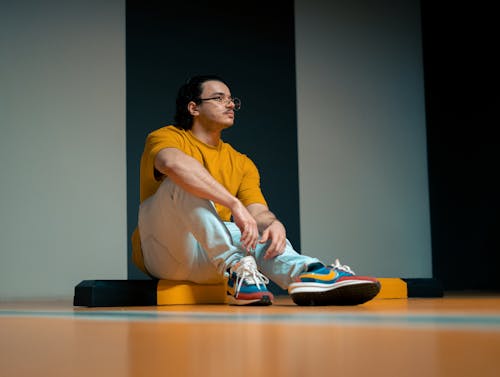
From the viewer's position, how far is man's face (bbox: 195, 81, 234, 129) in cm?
281

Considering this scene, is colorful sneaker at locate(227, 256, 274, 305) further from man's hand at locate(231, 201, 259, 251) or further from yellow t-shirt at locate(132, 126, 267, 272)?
yellow t-shirt at locate(132, 126, 267, 272)

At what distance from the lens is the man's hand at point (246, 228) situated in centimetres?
227

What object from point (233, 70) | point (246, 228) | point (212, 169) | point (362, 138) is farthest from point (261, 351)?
point (362, 138)

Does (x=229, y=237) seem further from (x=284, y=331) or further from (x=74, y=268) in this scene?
(x=74, y=268)

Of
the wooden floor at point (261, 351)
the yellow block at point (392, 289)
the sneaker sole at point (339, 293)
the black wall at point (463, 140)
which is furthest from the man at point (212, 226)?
the black wall at point (463, 140)

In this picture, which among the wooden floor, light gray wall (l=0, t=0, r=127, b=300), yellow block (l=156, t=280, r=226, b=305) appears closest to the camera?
the wooden floor

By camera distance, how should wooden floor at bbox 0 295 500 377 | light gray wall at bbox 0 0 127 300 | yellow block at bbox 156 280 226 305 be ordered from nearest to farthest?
1. wooden floor at bbox 0 295 500 377
2. yellow block at bbox 156 280 226 305
3. light gray wall at bbox 0 0 127 300

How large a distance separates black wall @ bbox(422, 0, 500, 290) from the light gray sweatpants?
2.50 metres

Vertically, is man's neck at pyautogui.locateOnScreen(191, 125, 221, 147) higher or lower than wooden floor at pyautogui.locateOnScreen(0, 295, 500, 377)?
higher

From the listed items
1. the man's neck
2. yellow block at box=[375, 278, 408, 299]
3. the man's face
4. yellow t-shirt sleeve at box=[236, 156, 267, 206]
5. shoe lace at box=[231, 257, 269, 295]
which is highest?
the man's face

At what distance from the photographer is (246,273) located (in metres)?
2.18

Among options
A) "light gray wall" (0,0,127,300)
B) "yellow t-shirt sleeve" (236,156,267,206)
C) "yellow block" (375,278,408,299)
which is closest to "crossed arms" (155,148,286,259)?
"yellow t-shirt sleeve" (236,156,267,206)

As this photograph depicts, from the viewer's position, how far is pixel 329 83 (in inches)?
184

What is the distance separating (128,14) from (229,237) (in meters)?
2.50
